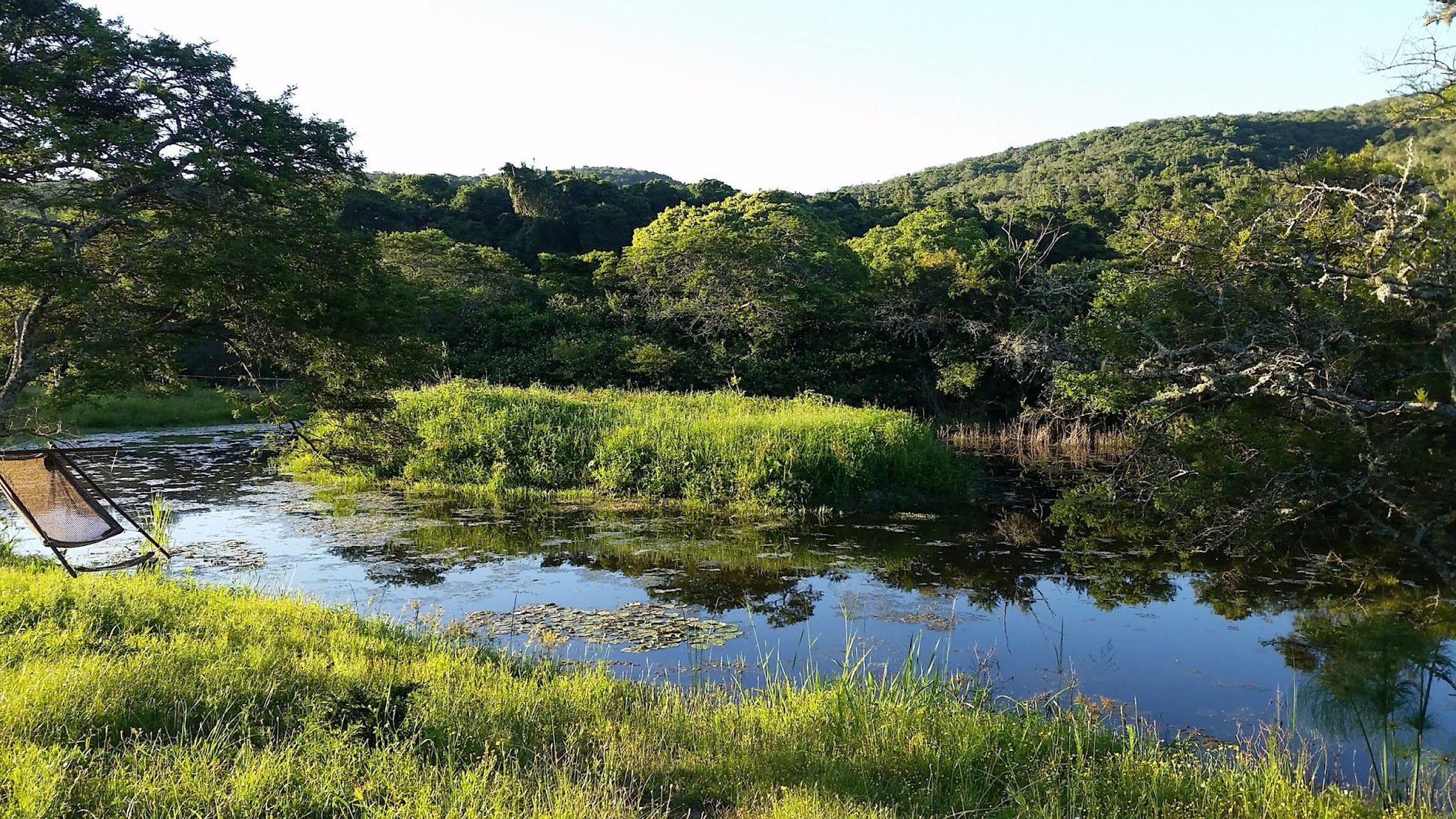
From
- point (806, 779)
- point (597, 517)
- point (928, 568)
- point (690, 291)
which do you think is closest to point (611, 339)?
point (690, 291)

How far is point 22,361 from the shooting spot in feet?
24.0

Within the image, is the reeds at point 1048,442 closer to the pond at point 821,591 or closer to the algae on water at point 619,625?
the pond at point 821,591

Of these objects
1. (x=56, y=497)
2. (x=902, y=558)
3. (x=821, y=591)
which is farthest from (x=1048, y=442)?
(x=56, y=497)

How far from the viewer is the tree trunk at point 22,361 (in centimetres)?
722

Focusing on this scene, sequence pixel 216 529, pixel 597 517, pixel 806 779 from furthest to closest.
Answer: pixel 597 517 → pixel 216 529 → pixel 806 779

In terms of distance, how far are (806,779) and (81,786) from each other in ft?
9.58

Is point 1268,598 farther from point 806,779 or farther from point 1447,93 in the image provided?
point 806,779

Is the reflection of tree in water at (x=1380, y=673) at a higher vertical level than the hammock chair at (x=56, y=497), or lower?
lower

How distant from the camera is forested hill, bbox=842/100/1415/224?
37.6m

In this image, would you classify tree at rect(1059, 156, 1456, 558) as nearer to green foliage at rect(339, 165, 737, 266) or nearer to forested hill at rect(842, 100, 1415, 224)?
forested hill at rect(842, 100, 1415, 224)

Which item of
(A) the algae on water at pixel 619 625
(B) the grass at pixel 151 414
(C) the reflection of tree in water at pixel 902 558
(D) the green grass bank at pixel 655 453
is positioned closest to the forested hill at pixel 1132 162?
(D) the green grass bank at pixel 655 453

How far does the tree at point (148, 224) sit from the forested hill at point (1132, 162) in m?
26.8

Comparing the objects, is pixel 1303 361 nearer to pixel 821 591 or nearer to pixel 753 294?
pixel 821 591

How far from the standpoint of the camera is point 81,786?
3.09 metres
